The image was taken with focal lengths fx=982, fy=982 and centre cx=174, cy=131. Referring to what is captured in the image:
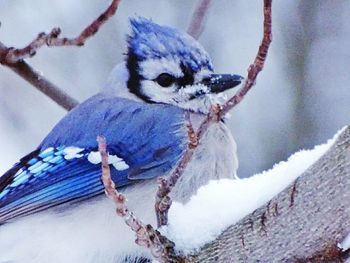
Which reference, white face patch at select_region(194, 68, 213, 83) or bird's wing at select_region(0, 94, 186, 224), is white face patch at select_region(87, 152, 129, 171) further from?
white face patch at select_region(194, 68, 213, 83)

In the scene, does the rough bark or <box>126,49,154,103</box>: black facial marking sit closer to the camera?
the rough bark

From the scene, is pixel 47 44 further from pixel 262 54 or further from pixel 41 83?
pixel 262 54

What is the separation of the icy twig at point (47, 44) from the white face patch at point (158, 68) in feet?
0.63

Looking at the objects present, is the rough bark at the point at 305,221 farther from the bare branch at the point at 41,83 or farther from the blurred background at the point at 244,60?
the blurred background at the point at 244,60

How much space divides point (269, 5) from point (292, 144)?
2.93m

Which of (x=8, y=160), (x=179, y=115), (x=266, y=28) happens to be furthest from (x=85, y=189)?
(x=8, y=160)

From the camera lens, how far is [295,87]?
466 centimetres

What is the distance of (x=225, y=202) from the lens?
182 centimetres

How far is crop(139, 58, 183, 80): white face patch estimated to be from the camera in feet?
7.86

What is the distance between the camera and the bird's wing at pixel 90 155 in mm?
2148

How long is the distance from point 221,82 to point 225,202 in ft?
2.00

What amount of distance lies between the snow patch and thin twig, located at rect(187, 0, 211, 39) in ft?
1.97

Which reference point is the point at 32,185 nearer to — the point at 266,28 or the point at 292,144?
the point at 266,28

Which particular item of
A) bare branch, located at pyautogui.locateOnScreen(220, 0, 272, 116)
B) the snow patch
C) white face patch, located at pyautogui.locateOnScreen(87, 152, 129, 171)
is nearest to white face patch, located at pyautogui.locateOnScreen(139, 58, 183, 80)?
white face patch, located at pyautogui.locateOnScreen(87, 152, 129, 171)
